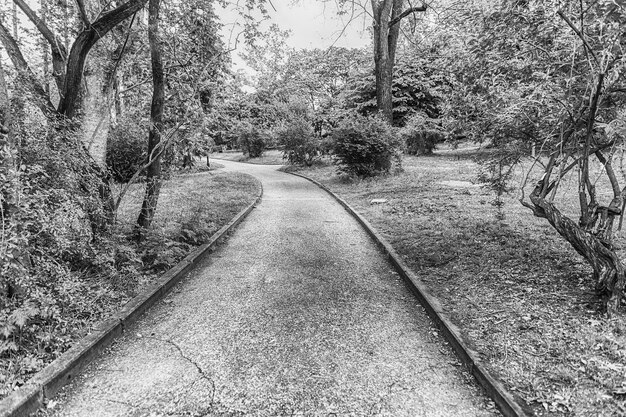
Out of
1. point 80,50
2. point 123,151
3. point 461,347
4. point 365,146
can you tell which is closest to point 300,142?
point 365,146

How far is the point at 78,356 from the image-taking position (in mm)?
2773

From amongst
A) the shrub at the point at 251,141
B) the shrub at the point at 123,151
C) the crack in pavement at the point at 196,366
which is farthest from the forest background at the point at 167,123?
the shrub at the point at 251,141

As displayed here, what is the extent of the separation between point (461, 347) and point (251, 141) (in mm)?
29127

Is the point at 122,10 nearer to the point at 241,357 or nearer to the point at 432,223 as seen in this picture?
the point at 241,357

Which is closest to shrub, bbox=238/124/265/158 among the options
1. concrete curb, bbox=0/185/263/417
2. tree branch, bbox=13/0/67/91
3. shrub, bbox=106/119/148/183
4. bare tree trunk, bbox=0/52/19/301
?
shrub, bbox=106/119/148/183

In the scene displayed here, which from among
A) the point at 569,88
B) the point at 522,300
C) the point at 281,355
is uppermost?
the point at 569,88

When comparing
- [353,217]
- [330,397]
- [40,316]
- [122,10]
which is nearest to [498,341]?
[330,397]

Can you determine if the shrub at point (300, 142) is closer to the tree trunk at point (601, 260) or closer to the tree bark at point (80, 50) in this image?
the tree bark at point (80, 50)

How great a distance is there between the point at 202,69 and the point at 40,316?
13.3ft

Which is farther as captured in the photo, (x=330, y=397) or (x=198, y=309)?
(x=198, y=309)

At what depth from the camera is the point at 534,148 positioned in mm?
4344

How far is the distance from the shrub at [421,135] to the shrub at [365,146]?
15.2ft

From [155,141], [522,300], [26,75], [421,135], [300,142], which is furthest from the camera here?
[300,142]

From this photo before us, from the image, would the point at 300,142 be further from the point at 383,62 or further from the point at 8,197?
the point at 8,197
